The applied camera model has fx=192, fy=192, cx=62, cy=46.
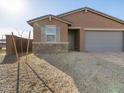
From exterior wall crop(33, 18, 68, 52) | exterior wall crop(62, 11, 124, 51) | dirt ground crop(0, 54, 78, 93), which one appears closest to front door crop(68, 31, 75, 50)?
exterior wall crop(62, 11, 124, 51)

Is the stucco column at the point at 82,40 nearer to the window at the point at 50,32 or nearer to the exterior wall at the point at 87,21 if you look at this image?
the exterior wall at the point at 87,21

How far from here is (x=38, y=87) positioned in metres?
6.88

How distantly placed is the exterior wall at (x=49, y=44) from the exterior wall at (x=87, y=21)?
8.52 feet

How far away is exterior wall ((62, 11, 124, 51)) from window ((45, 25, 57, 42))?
299 cm

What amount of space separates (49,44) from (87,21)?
5.61 metres

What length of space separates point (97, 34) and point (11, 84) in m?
15.7

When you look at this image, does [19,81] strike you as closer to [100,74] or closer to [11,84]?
[11,84]

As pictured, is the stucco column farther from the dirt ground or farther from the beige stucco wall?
the dirt ground

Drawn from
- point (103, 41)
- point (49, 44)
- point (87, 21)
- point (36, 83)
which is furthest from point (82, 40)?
point (36, 83)

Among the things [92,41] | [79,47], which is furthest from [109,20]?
[79,47]

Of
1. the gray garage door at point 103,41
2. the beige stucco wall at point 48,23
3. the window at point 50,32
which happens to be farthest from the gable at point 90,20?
the window at point 50,32

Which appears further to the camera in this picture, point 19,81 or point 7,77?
point 7,77

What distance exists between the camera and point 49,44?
18219mm

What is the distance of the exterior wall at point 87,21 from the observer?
20.9 metres
